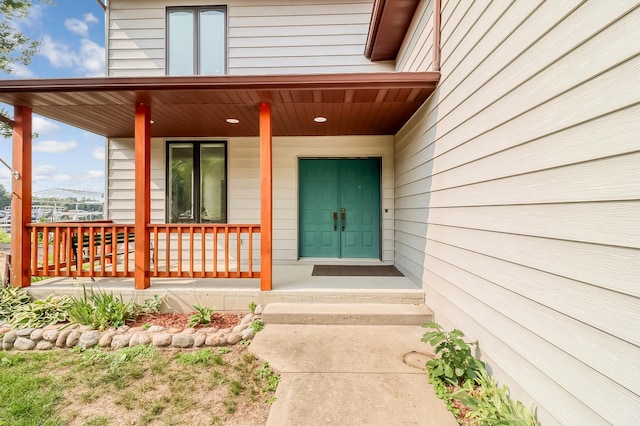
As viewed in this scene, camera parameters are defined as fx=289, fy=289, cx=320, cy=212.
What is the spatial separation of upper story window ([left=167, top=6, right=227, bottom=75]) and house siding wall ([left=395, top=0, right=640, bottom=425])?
14.7 ft

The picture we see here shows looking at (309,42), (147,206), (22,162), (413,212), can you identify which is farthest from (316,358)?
(309,42)

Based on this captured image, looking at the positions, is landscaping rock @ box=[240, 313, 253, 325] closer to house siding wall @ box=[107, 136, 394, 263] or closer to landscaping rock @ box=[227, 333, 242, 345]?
landscaping rock @ box=[227, 333, 242, 345]

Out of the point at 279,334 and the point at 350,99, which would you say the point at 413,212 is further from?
the point at 279,334

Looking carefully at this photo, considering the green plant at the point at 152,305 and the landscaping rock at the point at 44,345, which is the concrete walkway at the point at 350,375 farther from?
the landscaping rock at the point at 44,345

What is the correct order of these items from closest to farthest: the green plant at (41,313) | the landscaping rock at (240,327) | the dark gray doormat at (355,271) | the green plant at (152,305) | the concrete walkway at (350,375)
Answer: the concrete walkway at (350,375)
the landscaping rock at (240,327)
the green plant at (41,313)
the green plant at (152,305)
the dark gray doormat at (355,271)

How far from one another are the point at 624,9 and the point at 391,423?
7.86ft

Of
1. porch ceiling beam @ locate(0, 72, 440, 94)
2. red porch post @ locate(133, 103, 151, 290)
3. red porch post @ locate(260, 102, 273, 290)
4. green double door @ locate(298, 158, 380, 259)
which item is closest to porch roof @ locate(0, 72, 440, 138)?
Answer: porch ceiling beam @ locate(0, 72, 440, 94)

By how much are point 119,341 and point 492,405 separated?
3.22 meters

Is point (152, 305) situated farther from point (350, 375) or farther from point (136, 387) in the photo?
point (350, 375)

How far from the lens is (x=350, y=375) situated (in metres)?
2.28

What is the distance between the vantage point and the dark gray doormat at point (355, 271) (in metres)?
4.46

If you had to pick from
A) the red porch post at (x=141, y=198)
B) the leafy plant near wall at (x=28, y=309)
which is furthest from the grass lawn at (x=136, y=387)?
the red porch post at (x=141, y=198)

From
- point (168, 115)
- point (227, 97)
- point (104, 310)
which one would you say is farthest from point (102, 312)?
point (227, 97)

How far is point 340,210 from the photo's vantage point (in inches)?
218
